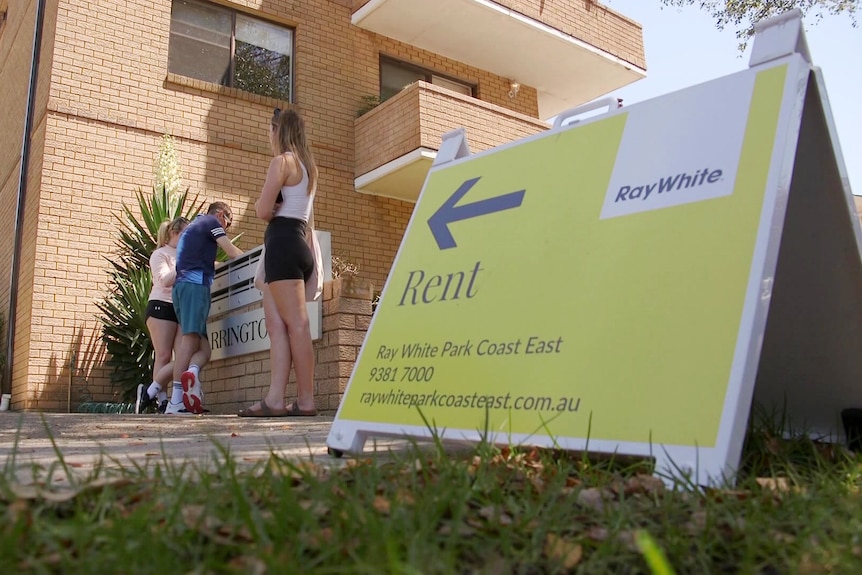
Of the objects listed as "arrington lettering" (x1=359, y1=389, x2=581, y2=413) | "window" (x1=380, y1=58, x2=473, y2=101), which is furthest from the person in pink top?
"window" (x1=380, y1=58, x2=473, y2=101)

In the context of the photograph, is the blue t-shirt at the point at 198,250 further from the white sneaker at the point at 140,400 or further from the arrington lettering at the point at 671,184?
the arrington lettering at the point at 671,184

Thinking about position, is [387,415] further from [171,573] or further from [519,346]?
[171,573]

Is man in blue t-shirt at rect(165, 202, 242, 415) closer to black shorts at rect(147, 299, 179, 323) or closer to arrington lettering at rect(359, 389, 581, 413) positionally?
black shorts at rect(147, 299, 179, 323)

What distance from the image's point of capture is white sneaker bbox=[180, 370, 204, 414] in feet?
20.9

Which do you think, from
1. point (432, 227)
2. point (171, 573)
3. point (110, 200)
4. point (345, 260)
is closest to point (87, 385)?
point (110, 200)

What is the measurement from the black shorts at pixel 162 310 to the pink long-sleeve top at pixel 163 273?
0.04m

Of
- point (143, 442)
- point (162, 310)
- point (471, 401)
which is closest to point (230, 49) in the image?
point (162, 310)

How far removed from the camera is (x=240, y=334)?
7.51 meters

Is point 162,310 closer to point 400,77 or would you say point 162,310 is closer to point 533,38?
point 400,77

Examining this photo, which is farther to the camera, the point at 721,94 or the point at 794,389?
the point at 794,389

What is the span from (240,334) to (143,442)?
165 inches

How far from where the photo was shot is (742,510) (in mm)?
1748

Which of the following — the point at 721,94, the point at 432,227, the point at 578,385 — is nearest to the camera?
the point at 578,385

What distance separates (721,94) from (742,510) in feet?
4.27
